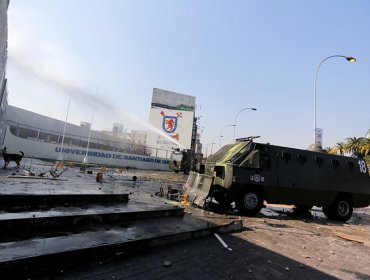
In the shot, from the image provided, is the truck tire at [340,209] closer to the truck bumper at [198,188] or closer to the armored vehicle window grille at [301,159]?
the armored vehicle window grille at [301,159]

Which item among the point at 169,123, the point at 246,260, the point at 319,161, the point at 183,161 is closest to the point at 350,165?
the point at 319,161

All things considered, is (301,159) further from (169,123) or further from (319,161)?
(169,123)

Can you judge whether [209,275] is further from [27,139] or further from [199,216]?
[27,139]

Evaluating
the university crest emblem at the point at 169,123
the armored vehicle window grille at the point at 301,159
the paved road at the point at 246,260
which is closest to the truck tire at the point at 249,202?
the paved road at the point at 246,260

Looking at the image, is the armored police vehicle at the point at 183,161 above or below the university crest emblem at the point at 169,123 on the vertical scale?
below

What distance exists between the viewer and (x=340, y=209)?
1055 cm

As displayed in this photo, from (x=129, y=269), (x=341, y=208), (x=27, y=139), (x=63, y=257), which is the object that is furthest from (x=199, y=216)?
(x=27, y=139)

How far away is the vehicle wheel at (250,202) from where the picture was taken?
28.8 ft

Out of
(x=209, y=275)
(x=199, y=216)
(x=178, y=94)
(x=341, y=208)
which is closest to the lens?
(x=209, y=275)

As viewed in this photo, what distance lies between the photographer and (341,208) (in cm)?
1060

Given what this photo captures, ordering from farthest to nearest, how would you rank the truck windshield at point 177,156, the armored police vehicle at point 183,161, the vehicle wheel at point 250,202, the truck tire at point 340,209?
the truck windshield at point 177,156 < the armored police vehicle at point 183,161 < the truck tire at point 340,209 < the vehicle wheel at point 250,202

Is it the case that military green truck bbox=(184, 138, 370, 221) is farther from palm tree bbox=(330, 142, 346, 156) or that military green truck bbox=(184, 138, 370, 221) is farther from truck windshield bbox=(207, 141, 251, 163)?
palm tree bbox=(330, 142, 346, 156)

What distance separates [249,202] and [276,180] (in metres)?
1.27

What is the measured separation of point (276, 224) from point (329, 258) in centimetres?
276
